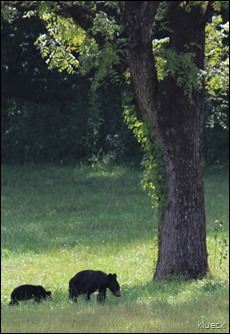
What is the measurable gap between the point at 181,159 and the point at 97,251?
4.39 metres

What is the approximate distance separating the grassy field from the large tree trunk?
0.44m

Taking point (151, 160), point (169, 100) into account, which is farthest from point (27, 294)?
point (169, 100)

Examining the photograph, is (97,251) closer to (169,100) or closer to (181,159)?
(181,159)

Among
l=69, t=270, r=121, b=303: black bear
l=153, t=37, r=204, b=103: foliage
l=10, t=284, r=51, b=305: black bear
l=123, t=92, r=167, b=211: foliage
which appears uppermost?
l=153, t=37, r=204, b=103: foliage

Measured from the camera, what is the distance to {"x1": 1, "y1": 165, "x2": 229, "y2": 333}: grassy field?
941 centimetres

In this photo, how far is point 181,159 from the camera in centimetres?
1332

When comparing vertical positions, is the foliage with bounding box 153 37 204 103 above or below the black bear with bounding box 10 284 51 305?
above

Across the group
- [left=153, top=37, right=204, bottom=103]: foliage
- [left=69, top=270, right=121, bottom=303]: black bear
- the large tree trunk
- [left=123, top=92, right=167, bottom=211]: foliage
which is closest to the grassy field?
[left=69, top=270, right=121, bottom=303]: black bear

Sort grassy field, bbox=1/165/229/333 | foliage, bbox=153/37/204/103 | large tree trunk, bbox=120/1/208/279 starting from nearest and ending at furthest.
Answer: grassy field, bbox=1/165/229/333
foliage, bbox=153/37/204/103
large tree trunk, bbox=120/1/208/279

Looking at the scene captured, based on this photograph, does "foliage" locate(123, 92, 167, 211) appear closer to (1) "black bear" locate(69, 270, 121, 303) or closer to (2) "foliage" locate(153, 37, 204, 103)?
(2) "foliage" locate(153, 37, 204, 103)

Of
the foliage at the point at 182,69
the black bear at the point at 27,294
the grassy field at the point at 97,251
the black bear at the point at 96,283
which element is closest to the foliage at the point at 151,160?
the foliage at the point at 182,69

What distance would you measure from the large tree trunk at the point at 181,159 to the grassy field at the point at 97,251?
437 mm

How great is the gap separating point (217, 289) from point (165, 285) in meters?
0.90

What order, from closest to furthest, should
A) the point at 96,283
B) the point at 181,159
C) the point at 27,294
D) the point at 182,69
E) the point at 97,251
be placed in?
the point at 96,283, the point at 27,294, the point at 182,69, the point at 181,159, the point at 97,251
